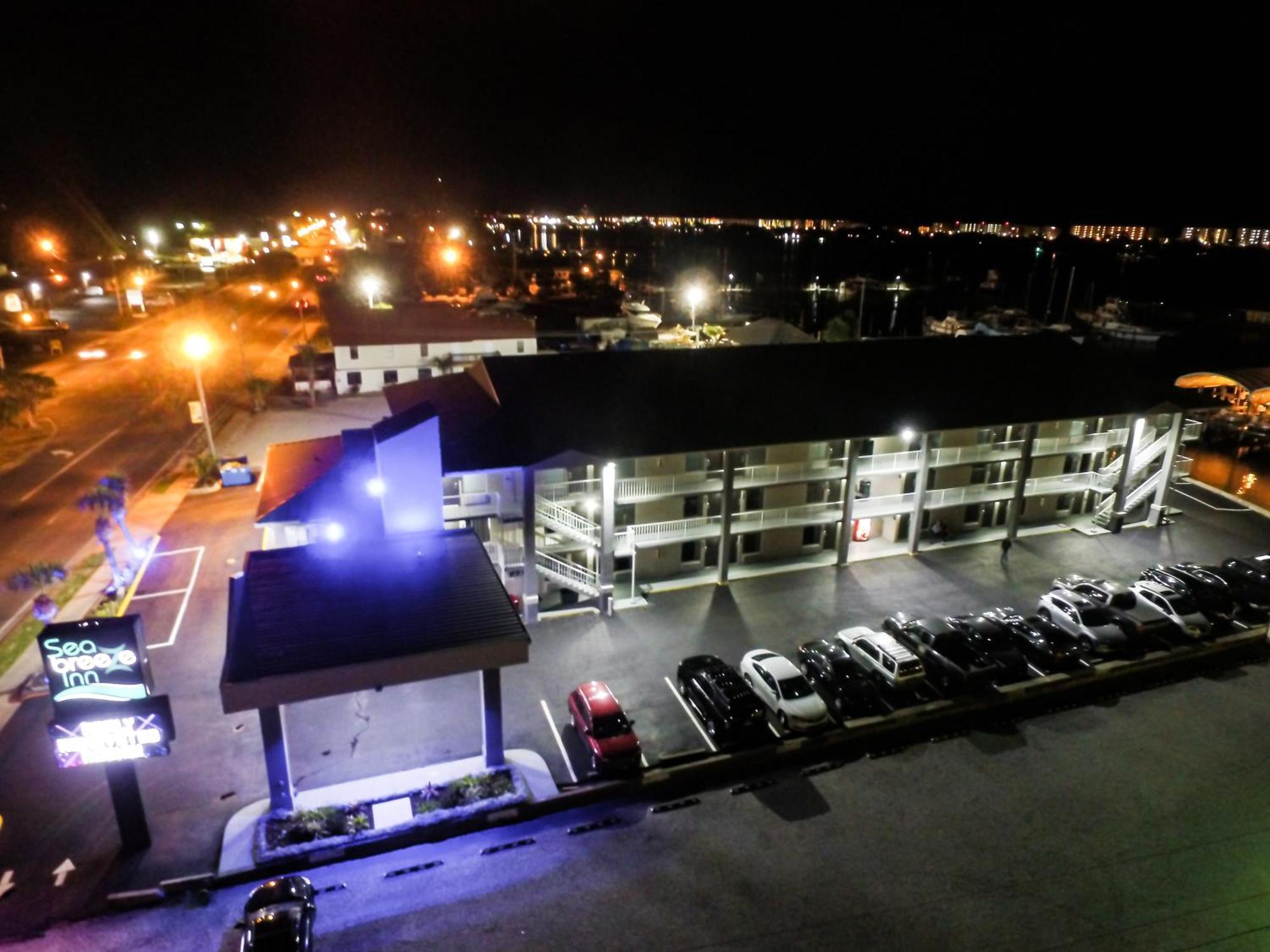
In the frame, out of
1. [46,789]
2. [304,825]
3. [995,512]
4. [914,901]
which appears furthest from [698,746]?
[995,512]

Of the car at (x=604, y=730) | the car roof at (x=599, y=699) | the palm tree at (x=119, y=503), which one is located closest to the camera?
the car at (x=604, y=730)

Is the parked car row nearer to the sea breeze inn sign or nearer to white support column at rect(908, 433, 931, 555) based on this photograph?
white support column at rect(908, 433, 931, 555)

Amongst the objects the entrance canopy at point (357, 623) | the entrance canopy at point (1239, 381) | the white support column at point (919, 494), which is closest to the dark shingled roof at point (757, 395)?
the white support column at point (919, 494)

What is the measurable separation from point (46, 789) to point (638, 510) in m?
18.9

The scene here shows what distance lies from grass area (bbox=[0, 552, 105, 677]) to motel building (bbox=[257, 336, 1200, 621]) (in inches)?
249

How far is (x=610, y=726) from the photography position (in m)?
20.2

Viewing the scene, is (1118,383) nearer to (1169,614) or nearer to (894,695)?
(1169,614)

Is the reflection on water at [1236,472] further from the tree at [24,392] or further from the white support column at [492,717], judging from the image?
the tree at [24,392]

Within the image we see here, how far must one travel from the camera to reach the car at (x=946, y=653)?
23219mm

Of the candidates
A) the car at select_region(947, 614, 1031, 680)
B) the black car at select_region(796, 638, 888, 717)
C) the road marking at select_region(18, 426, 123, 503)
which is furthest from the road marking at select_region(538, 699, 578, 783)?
the road marking at select_region(18, 426, 123, 503)

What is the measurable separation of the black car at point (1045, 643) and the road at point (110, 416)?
1299 inches

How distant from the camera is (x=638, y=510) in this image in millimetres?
29312

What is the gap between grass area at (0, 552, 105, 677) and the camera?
24.0 meters

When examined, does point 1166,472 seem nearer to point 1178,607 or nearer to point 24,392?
point 1178,607
